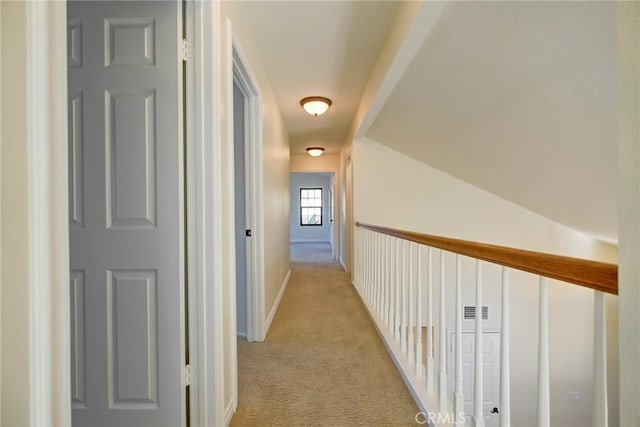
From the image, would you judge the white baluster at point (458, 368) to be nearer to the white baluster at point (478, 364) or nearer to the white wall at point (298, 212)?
the white baluster at point (478, 364)

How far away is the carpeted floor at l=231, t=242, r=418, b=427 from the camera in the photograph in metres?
1.59

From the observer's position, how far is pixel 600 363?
2.27 ft

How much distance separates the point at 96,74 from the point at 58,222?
1.03 m

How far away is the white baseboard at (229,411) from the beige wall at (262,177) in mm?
17

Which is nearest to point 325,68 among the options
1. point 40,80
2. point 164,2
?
point 164,2

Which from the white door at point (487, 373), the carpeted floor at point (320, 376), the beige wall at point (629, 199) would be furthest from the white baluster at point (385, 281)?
the beige wall at point (629, 199)

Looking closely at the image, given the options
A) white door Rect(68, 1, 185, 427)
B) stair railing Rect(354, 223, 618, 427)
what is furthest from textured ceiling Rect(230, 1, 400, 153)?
stair railing Rect(354, 223, 618, 427)

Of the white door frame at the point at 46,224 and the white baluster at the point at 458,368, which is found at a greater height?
the white door frame at the point at 46,224

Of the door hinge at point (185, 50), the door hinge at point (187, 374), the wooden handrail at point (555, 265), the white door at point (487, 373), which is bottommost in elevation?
the white door at point (487, 373)

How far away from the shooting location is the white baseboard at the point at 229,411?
4.91ft

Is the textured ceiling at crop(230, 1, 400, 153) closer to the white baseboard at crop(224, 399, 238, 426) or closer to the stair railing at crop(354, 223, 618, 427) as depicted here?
the stair railing at crop(354, 223, 618, 427)

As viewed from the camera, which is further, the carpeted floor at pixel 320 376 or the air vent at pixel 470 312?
the air vent at pixel 470 312

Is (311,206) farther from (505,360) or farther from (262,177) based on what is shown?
(505,360)

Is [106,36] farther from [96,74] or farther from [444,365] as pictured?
[444,365]
